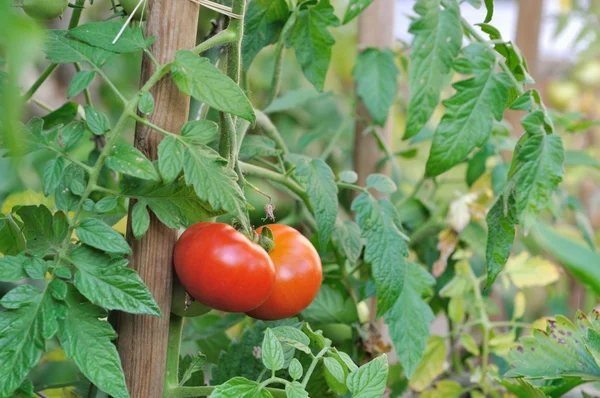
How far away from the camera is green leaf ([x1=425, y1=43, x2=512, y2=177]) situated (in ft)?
2.13

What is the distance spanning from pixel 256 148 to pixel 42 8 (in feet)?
1.00

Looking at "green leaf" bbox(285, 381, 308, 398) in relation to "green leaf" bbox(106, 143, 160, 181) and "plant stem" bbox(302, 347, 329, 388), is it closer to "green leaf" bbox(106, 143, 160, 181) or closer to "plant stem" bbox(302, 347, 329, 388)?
"plant stem" bbox(302, 347, 329, 388)

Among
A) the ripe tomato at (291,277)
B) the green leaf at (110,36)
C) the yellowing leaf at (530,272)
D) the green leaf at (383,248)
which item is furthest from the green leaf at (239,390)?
the yellowing leaf at (530,272)

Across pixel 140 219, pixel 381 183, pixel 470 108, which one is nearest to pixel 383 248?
pixel 381 183

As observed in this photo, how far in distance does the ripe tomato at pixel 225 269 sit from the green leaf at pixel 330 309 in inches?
11.5

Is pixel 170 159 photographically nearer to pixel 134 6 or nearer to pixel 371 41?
pixel 134 6

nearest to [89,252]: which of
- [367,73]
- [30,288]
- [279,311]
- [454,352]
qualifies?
[30,288]

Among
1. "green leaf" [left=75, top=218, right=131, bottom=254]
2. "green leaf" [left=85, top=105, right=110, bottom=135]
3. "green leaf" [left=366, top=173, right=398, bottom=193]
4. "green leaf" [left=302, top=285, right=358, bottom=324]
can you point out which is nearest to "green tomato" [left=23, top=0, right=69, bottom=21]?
"green leaf" [left=85, top=105, right=110, bottom=135]

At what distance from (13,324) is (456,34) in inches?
20.6

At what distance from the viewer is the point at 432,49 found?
2.15 feet

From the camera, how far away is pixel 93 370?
0.53 meters

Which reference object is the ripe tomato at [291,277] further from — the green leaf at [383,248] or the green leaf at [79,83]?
the green leaf at [79,83]

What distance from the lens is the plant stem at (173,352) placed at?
0.67m

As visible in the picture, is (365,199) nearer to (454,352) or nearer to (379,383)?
(379,383)
